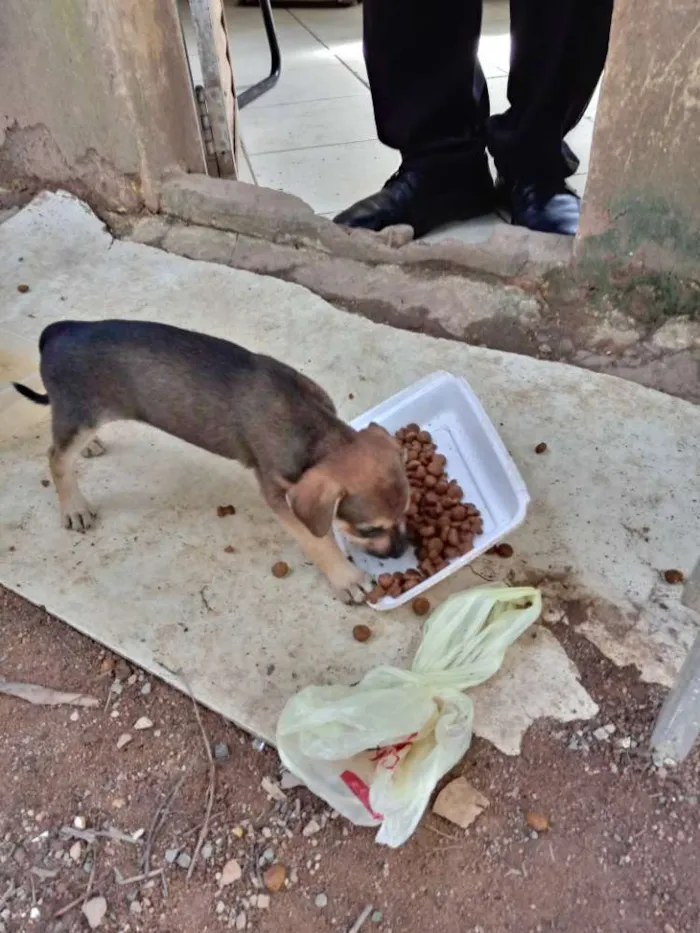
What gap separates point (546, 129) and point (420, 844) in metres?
3.21

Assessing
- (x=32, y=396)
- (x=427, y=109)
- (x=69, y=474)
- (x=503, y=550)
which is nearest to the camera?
(x=503, y=550)

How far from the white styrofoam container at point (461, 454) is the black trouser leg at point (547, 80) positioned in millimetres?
1674

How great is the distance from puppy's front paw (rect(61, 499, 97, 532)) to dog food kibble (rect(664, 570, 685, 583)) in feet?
5.87

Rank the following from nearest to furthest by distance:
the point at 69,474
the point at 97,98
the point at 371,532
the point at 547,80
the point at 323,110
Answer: the point at 371,532, the point at 69,474, the point at 547,80, the point at 97,98, the point at 323,110

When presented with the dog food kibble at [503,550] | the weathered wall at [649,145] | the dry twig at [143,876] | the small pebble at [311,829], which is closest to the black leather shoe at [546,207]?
the weathered wall at [649,145]

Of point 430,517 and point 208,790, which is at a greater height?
point 430,517

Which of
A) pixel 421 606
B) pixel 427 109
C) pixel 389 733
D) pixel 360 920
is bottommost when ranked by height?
pixel 360 920

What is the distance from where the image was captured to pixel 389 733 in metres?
1.92

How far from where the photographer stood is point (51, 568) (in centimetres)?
257

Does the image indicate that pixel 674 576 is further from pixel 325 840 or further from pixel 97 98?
pixel 97 98

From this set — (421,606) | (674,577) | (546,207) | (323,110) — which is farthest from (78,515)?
(323,110)

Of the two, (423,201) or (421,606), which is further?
(423,201)

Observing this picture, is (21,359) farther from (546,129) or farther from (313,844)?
(546,129)

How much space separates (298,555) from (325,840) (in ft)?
2.88
